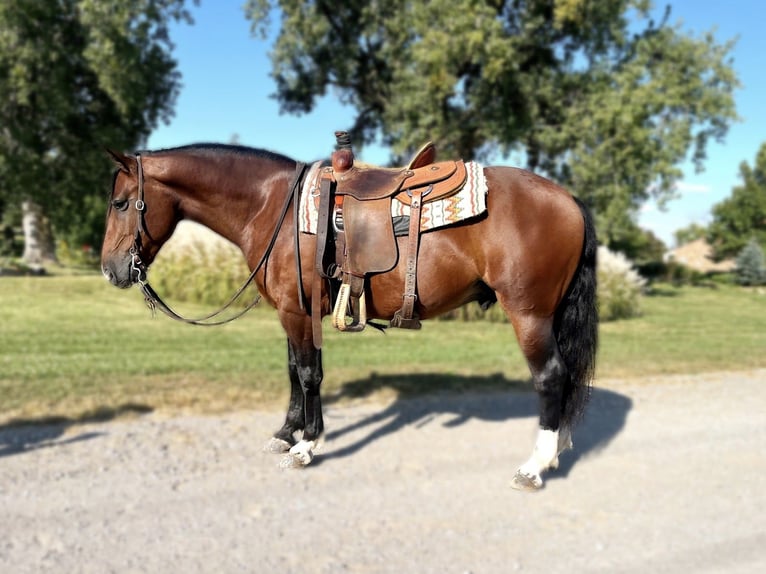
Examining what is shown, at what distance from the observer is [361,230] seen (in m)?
2.68

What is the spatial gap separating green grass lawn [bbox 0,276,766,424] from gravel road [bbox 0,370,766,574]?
1.06 metres

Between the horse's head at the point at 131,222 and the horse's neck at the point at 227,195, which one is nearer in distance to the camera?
the horse's head at the point at 131,222

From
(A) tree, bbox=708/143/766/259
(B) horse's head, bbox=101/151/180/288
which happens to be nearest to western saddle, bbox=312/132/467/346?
(B) horse's head, bbox=101/151/180/288

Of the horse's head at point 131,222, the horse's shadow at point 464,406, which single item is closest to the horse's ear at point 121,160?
the horse's head at point 131,222

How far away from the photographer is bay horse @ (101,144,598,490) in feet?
8.55

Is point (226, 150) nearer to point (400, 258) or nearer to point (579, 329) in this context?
point (400, 258)

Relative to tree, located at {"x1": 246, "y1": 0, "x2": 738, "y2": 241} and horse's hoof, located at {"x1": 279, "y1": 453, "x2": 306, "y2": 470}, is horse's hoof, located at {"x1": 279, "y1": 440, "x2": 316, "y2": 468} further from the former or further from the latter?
tree, located at {"x1": 246, "y1": 0, "x2": 738, "y2": 241}

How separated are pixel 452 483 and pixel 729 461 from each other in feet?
11.6

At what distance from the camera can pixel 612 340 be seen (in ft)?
54.1

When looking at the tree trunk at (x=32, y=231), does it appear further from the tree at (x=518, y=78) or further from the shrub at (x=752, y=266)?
the shrub at (x=752, y=266)

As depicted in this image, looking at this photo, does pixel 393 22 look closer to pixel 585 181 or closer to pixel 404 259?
pixel 585 181

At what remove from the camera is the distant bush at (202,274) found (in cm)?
1875

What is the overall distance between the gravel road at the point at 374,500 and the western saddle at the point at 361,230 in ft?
10.8

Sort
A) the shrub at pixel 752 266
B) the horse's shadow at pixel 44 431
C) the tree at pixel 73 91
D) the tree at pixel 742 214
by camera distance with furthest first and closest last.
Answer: the tree at pixel 742 214 < the shrub at pixel 752 266 < the tree at pixel 73 91 < the horse's shadow at pixel 44 431
